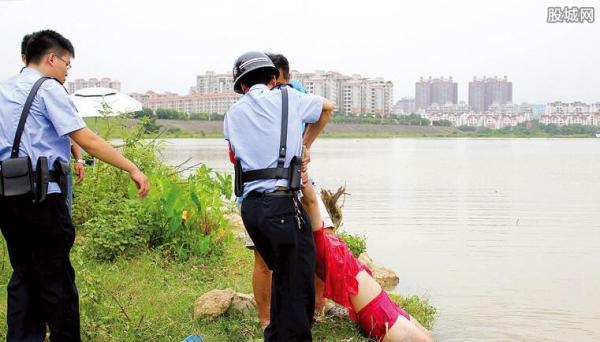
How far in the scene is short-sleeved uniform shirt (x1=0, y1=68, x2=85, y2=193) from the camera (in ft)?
12.1

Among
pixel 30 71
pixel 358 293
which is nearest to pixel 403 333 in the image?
pixel 358 293

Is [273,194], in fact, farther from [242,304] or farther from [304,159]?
[242,304]

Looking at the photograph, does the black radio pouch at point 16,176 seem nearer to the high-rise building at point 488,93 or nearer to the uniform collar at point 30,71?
the uniform collar at point 30,71

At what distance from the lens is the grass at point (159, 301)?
446 cm

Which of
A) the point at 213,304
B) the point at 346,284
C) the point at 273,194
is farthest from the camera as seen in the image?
the point at 213,304

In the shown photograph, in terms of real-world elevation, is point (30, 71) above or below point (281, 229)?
above

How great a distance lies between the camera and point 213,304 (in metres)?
4.80

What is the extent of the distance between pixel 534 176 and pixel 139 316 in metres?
24.5

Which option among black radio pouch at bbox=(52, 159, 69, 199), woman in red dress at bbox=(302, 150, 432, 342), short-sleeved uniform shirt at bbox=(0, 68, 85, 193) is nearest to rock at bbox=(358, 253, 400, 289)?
woman in red dress at bbox=(302, 150, 432, 342)

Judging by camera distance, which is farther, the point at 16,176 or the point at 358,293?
the point at 358,293

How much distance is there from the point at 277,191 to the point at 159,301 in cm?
185

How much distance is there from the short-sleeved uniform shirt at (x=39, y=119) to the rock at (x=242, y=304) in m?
1.63

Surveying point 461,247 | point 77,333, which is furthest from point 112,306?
point 461,247

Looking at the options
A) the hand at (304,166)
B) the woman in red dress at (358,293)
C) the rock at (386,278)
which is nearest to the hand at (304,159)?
the hand at (304,166)
